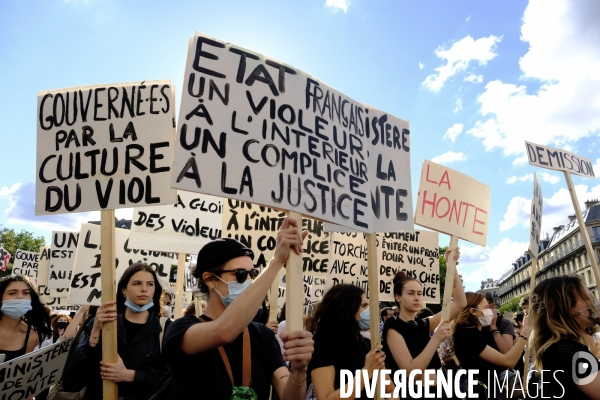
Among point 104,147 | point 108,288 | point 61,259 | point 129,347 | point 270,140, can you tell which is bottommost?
point 129,347

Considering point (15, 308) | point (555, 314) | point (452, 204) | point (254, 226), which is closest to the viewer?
point (555, 314)

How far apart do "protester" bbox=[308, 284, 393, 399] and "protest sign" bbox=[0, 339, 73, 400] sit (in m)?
1.95

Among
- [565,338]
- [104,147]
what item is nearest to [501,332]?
[565,338]

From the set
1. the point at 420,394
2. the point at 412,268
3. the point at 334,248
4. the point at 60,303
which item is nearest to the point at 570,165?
the point at 412,268

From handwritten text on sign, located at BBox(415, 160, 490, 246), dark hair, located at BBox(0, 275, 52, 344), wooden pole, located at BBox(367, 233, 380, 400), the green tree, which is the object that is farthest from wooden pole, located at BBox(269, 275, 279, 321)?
the green tree

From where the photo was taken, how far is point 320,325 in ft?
12.3

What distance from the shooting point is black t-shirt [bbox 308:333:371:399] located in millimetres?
3387

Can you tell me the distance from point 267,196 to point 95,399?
2332mm

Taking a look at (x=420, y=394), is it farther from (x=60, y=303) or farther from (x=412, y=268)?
(x=60, y=303)

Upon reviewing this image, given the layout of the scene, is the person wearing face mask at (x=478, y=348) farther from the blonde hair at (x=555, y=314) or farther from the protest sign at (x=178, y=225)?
the protest sign at (x=178, y=225)

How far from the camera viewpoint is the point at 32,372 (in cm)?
351

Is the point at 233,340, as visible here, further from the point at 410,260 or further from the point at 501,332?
the point at 410,260

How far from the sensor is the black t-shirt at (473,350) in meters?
4.83

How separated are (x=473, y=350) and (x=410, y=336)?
3.44 ft
